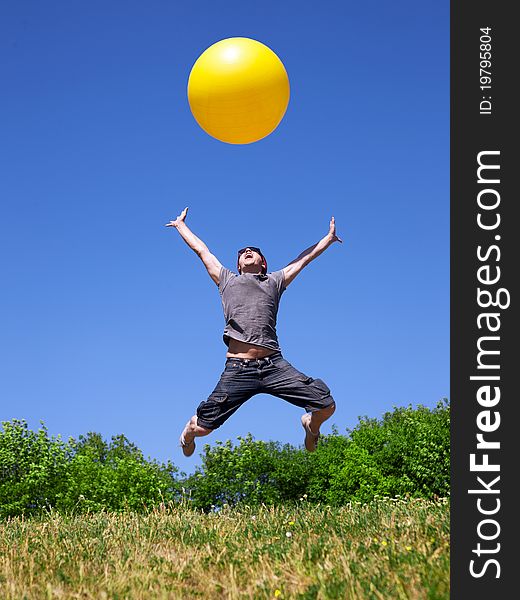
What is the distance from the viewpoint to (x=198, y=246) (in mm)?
8898

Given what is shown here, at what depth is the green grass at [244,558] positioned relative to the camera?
212 inches

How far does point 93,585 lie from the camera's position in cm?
605

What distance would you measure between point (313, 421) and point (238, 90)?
3755mm

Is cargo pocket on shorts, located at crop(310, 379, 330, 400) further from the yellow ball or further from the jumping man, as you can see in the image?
the yellow ball

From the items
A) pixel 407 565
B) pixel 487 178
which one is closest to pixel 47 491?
pixel 407 565

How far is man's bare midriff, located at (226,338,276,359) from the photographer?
805cm

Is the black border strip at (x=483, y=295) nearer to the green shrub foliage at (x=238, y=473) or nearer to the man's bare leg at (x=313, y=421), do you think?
the man's bare leg at (x=313, y=421)

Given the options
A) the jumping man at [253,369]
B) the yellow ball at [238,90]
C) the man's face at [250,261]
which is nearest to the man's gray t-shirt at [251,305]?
the jumping man at [253,369]

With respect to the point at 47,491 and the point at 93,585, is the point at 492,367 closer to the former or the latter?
the point at 93,585

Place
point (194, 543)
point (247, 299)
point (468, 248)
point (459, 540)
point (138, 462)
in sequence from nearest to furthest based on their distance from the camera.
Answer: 1. point (459, 540)
2. point (468, 248)
3. point (194, 543)
4. point (247, 299)
5. point (138, 462)

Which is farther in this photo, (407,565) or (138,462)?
(138,462)

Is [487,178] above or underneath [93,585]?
above

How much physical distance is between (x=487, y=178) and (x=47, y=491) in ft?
44.0

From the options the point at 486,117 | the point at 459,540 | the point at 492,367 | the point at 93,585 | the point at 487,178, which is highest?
→ the point at 486,117
